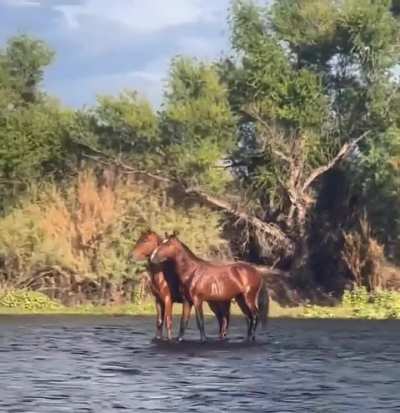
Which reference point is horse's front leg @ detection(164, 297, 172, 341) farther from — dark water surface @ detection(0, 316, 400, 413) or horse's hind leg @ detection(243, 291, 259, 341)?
horse's hind leg @ detection(243, 291, 259, 341)

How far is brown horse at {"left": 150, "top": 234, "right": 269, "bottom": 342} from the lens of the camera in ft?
66.3

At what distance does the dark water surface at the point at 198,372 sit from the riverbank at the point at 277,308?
22.7ft

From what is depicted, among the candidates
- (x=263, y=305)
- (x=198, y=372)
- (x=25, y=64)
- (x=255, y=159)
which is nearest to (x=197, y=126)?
A: (x=255, y=159)

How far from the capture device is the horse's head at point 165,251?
66.2ft

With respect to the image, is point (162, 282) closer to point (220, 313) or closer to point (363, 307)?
point (220, 313)

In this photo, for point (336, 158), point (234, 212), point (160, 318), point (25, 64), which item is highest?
point (25, 64)

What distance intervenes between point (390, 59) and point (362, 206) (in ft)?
16.4

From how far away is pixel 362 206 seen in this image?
36906 millimetres

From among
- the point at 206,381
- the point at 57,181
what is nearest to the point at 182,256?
the point at 206,381

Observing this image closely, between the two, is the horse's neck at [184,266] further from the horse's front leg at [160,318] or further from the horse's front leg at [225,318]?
the horse's front leg at [225,318]

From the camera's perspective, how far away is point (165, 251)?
20.3 metres

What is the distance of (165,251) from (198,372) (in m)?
4.87

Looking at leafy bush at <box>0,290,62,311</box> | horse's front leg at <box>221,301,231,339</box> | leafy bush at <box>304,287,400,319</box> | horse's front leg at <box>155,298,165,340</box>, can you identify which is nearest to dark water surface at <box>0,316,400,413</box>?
horse's front leg at <box>221,301,231,339</box>

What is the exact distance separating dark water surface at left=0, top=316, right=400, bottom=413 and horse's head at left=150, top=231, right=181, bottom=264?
5.20 feet
